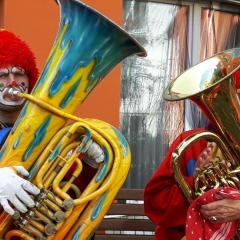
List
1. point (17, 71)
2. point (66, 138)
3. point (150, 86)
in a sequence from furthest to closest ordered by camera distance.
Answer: point (150, 86) < point (17, 71) < point (66, 138)

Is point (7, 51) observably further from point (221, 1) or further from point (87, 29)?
point (221, 1)

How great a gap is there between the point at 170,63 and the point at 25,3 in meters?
1.28

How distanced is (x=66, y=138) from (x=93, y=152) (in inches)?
4.9

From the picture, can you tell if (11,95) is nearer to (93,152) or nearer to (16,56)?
(16,56)

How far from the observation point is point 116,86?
4.77m

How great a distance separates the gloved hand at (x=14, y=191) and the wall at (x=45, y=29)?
1.84 meters

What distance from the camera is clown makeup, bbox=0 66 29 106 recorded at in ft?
9.47

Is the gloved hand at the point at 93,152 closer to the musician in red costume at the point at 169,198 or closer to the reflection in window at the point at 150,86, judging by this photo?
the musician in red costume at the point at 169,198

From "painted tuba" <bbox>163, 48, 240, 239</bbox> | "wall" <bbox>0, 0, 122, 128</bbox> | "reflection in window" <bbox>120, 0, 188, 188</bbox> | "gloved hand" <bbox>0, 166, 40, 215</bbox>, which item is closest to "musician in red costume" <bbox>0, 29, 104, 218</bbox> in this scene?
"gloved hand" <bbox>0, 166, 40, 215</bbox>

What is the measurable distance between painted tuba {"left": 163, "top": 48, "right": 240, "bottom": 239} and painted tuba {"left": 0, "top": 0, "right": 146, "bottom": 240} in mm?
309

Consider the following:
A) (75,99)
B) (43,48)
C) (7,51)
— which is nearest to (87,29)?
(75,99)

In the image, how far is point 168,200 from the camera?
3.11 m

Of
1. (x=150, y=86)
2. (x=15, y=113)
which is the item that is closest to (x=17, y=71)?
(x=15, y=113)

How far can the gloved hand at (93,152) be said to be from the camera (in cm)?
272
